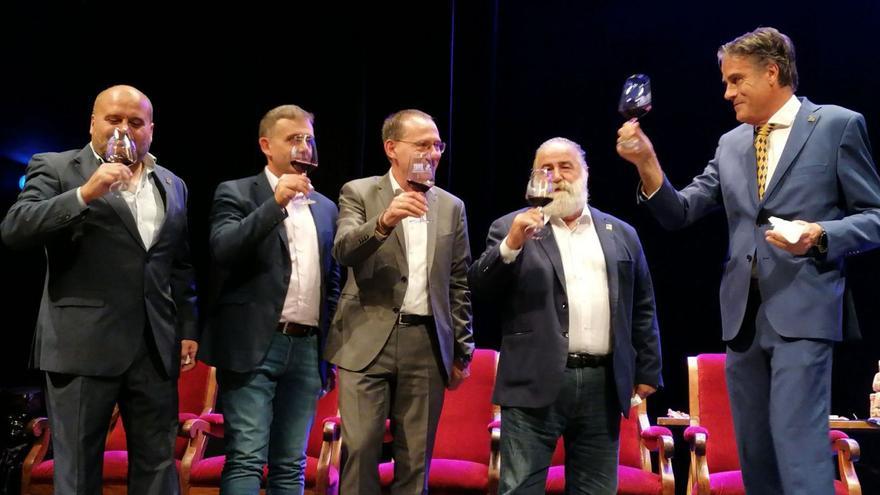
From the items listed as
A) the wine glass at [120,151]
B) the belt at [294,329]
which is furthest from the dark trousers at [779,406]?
the wine glass at [120,151]

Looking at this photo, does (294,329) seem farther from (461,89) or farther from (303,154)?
(461,89)

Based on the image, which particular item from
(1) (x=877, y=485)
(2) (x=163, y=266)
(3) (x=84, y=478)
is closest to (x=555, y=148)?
(2) (x=163, y=266)

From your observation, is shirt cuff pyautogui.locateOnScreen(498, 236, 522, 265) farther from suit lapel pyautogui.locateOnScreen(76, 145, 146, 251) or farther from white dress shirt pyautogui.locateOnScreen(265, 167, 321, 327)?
suit lapel pyautogui.locateOnScreen(76, 145, 146, 251)

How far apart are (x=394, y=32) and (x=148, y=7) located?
68.0 inches

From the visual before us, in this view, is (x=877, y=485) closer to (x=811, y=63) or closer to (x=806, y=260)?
(x=811, y=63)

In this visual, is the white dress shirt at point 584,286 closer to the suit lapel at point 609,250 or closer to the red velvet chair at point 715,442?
the suit lapel at point 609,250

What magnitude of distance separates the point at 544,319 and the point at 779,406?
0.86 meters

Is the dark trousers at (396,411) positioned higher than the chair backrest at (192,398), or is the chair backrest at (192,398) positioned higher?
the dark trousers at (396,411)

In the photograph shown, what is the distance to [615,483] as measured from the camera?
3.05 meters

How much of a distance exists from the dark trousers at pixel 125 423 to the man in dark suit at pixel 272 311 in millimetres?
239

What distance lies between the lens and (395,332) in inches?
121

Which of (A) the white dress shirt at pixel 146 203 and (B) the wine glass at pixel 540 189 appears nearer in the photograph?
(B) the wine glass at pixel 540 189

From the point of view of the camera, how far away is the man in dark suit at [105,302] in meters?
2.81

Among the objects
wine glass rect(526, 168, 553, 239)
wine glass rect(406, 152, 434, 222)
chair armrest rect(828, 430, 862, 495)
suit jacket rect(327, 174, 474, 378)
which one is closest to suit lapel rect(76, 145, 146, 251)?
suit jacket rect(327, 174, 474, 378)
